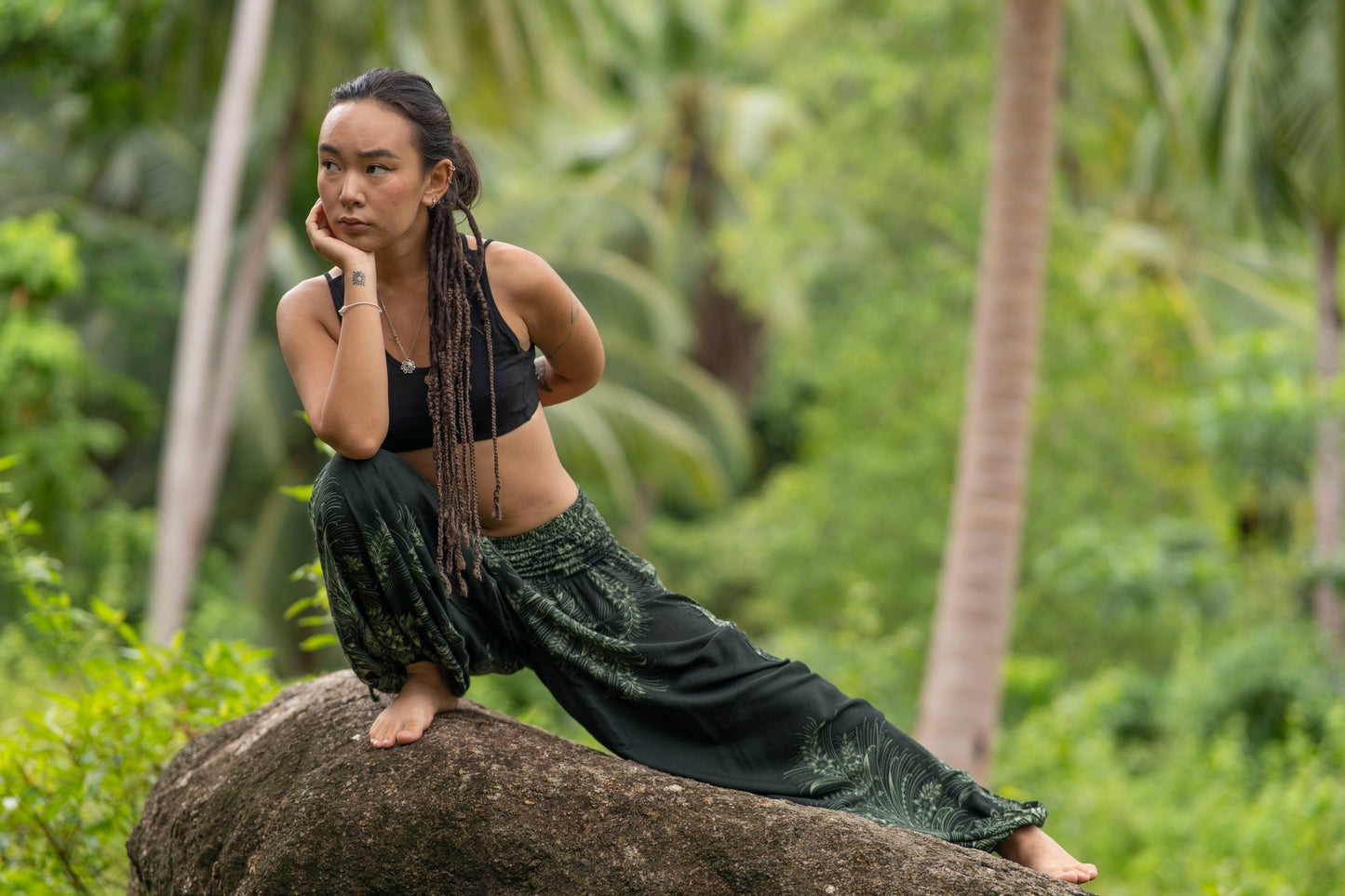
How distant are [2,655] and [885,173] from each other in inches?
356

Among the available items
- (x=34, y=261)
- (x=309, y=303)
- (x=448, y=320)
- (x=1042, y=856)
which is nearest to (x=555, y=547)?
(x=448, y=320)

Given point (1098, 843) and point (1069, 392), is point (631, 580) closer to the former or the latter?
point (1098, 843)

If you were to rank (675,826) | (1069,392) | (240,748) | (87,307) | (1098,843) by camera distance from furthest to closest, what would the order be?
(87,307) → (1069,392) → (1098,843) → (240,748) → (675,826)

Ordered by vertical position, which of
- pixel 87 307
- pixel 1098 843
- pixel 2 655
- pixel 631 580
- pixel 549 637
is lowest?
pixel 2 655

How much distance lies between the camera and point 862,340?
12047 millimetres

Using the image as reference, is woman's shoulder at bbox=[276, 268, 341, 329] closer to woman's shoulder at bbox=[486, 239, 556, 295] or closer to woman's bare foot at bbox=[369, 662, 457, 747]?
woman's shoulder at bbox=[486, 239, 556, 295]

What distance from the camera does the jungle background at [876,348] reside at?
8.59 m

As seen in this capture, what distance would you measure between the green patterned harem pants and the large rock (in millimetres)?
129

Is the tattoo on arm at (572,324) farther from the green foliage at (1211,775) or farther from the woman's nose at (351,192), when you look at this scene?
the green foliage at (1211,775)

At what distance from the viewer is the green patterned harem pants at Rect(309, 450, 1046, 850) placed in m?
2.63

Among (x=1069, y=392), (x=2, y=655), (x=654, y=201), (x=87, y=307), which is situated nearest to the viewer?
(x=2, y=655)

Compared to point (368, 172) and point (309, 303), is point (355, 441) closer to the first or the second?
point (309, 303)

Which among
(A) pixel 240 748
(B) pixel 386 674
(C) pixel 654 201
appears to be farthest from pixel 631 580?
(C) pixel 654 201

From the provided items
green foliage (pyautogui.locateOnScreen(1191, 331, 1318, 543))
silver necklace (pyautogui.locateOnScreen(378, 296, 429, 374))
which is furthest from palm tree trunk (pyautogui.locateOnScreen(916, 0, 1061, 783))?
silver necklace (pyautogui.locateOnScreen(378, 296, 429, 374))
